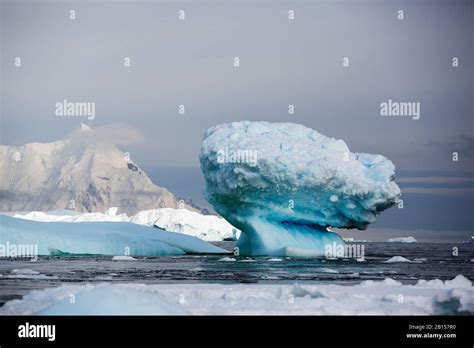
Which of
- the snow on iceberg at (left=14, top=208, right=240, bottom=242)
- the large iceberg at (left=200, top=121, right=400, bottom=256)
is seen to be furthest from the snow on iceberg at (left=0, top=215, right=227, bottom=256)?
the snow on iceberg at (left=14, top=208, right=240, bottom=242)

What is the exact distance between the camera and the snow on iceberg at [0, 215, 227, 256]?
23234 mm

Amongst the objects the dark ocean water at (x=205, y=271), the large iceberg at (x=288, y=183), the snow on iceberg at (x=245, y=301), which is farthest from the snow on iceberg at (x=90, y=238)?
the snow on iceberg at (x=245, y=301)

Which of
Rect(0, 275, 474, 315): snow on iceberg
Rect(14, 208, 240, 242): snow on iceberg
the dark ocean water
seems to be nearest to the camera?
Rect(0, 275, 474, 315): snow on iceberg

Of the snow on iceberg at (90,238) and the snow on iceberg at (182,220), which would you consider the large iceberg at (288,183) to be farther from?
the snow on iceberg at (182,220)

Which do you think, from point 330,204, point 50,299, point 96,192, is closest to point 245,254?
point 330,204

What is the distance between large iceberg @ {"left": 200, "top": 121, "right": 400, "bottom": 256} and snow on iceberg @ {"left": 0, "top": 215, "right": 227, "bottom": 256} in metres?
3.21

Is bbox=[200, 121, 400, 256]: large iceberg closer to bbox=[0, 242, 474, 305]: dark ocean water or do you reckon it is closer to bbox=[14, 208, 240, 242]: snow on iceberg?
bbox=[0, 242, 474, 305]: dark ocean water

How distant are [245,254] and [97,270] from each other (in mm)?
5180

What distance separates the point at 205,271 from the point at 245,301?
21.8ft

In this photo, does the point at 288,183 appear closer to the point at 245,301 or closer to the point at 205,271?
the point at 205,271

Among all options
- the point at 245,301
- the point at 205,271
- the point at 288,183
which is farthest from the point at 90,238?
the point at 245,301

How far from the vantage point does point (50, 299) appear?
13711 mm

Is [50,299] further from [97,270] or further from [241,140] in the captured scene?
[241,140]
